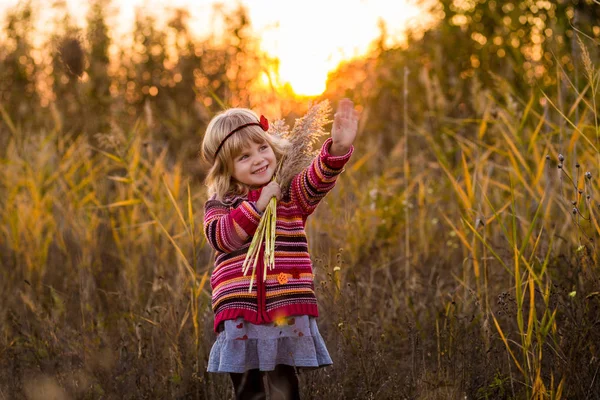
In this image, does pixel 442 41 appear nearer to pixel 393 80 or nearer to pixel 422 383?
pixel 393 80

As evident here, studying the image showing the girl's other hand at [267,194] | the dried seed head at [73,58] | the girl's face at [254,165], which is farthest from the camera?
the dried seed head at [73,58]

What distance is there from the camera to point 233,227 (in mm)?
2549

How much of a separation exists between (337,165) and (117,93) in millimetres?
4789

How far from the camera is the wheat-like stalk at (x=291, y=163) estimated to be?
2.49 meters

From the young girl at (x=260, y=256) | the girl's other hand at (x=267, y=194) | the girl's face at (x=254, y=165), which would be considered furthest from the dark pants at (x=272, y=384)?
the girl's face at (x=254, y=165)

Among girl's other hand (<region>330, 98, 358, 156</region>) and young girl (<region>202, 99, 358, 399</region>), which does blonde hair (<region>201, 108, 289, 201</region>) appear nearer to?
young girl (<region>202, 99, 358, 399</region>)

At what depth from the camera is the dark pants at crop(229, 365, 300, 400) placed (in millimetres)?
2594

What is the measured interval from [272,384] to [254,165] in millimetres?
781

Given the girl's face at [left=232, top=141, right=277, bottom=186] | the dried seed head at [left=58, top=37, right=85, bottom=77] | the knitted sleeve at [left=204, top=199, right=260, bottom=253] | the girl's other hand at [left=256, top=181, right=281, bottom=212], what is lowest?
the knitted sleeve at [left=204, top=199, right=260, bottom=253]

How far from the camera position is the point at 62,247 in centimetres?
446

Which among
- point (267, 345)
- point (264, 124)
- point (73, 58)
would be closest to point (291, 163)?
point (264, 124)

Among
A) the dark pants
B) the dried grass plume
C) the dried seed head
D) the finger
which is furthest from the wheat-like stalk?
the dried seed head

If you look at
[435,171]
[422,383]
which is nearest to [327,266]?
[422,383]

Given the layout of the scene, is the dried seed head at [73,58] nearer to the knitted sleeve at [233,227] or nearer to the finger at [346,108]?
the knitted sleeve at [233,227]
